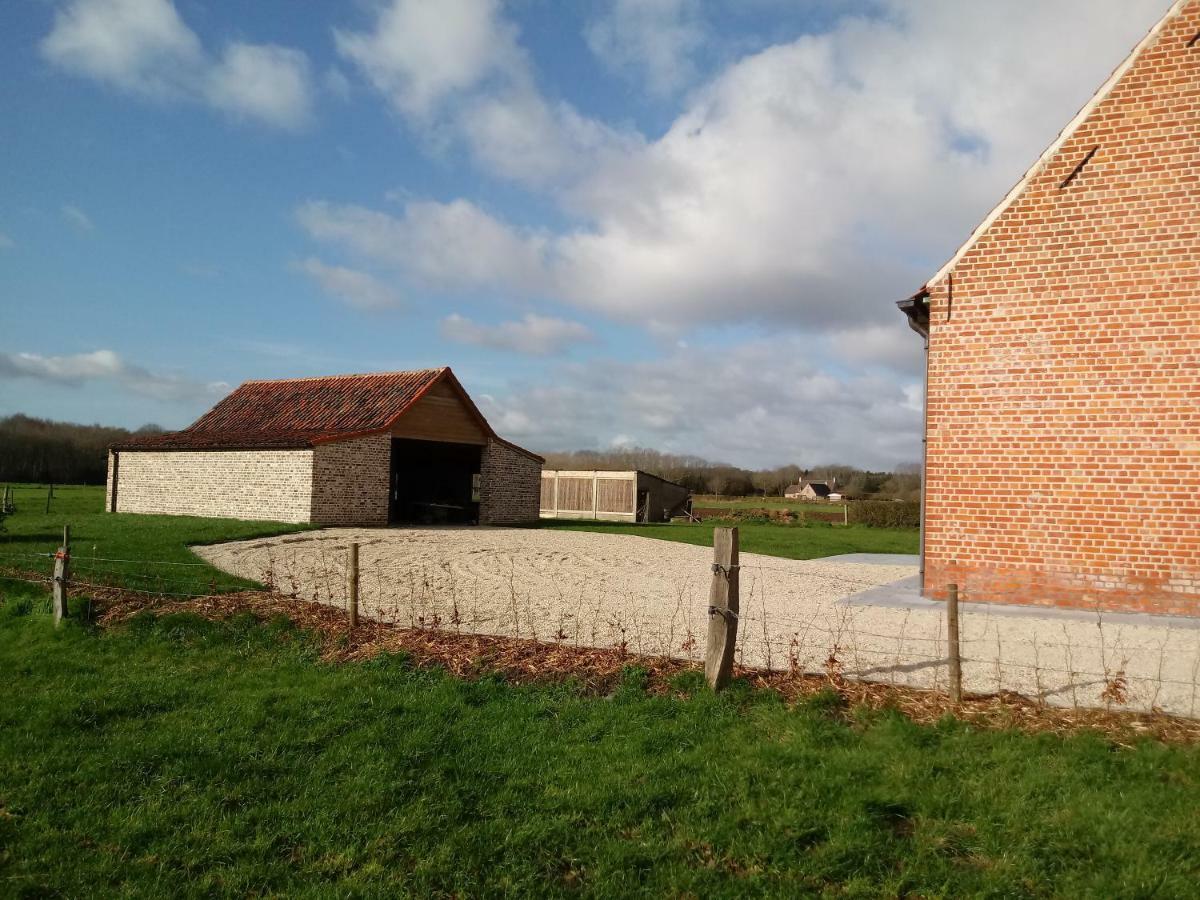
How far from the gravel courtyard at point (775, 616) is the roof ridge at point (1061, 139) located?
4.72m

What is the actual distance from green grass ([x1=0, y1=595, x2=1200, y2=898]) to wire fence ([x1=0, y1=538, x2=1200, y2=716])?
47.6 inches

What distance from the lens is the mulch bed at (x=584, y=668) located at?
5438mm

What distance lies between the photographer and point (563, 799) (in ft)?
15.6

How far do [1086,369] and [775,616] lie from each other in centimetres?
502

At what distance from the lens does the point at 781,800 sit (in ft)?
15.1

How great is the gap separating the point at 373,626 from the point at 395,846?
14.6ft

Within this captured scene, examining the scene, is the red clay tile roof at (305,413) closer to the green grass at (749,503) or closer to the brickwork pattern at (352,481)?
the brickwork pattern at (352,481)

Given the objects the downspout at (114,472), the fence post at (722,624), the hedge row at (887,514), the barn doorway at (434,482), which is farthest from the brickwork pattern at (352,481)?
the hedge row at (887,514)

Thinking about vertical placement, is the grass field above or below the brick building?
below

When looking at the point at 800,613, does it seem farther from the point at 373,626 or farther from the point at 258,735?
the point at 258,735

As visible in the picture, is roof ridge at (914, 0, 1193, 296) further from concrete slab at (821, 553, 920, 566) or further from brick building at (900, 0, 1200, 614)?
concrete slab at (821, 553, 920, 566)

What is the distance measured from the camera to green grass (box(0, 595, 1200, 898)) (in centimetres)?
400

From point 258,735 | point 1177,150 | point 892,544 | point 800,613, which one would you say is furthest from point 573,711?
point 892,544

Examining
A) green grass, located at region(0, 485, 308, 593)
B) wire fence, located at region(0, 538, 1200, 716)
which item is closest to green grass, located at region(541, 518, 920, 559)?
wire fence, located at region(0, 538, 1200, 716)
